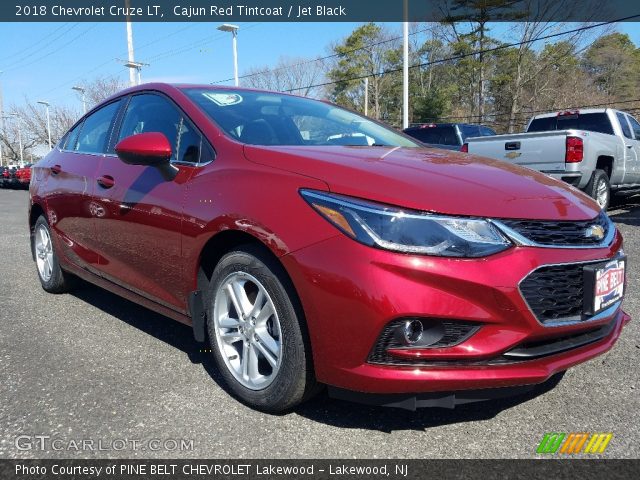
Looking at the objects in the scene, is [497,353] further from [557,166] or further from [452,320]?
[557,166]

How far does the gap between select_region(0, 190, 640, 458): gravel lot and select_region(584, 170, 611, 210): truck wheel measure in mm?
5220

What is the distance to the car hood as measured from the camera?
2090 millimetres

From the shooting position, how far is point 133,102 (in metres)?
3.65

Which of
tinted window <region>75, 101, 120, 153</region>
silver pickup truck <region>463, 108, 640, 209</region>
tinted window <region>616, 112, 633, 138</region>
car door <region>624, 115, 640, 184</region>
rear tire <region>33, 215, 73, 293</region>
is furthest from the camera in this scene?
tinted window <region>616, 112, 633, 138</region>

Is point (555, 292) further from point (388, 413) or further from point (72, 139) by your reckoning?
point (72, 139)

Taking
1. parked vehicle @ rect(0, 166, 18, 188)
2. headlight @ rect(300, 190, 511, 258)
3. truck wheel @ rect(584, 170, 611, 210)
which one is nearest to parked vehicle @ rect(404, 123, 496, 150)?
truck wheel @ rect(584, 170, 611, 210)

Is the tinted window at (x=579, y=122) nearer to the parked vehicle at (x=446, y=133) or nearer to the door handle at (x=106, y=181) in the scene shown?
the parked vehicle at (x=446, y=133)

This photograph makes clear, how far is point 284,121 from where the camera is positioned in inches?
126

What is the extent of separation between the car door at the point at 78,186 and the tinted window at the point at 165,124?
1.01ft

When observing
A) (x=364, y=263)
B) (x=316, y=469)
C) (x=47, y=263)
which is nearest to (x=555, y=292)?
(x=364, y=263)

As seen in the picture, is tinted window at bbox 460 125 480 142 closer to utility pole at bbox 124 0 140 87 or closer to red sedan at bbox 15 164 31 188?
utility pole at bbox 124 0 140 87

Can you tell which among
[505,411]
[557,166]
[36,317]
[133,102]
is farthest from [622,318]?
[557,166]

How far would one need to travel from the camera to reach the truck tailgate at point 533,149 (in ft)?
25.3

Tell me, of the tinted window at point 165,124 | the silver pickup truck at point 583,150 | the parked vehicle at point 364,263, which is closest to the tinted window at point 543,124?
the silver pickup truck at point 583,150
